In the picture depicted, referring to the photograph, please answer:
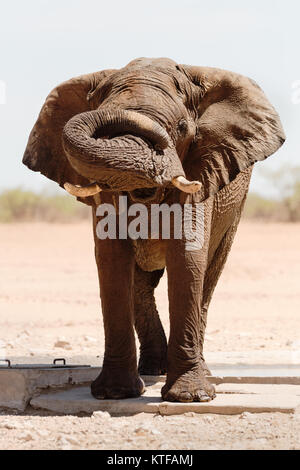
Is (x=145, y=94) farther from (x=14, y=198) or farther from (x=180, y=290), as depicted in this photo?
(x=14, y=198)

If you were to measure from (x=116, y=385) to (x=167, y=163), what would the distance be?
1.56 meters

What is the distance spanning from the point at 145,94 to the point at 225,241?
202cm

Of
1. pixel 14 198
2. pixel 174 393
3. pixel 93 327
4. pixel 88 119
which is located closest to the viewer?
pixel 88 119

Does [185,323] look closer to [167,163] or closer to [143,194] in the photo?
[143,194]

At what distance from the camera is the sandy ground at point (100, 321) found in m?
6.09

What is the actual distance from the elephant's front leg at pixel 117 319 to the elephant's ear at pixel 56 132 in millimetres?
623

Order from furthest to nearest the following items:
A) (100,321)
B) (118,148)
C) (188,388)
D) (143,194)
Answer: (100,321) → (188,388) → (143,194) → (118,148)

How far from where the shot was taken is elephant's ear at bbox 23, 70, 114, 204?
7.41 meters

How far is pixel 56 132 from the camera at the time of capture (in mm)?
7648

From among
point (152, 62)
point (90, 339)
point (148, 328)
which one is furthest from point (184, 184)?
point (90, 339)

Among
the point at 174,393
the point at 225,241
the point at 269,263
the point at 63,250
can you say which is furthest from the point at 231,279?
the point at 174,393

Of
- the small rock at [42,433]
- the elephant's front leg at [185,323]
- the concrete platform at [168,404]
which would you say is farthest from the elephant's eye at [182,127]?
the small rock at [42,433]
